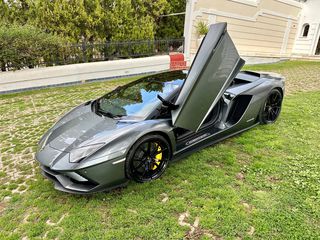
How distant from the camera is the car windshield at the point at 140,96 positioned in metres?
3.16

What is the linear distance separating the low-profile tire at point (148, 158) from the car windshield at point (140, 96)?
368mm

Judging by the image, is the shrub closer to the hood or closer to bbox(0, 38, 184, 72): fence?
bbox(0, 38, 184, 72): fence

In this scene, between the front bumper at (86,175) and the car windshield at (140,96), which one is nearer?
the front bumper at (86,175)

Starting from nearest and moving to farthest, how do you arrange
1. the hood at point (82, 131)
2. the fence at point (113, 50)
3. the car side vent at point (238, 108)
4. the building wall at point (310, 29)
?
1. the hood at point (82, 131)
2. the car side vent at point (238, 108)
3. the fence at point (113, 50)
4. the building wall at point (310, 29)

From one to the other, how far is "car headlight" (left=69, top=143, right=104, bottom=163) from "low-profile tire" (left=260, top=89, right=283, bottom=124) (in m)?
3.15

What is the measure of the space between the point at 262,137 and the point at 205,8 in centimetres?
991

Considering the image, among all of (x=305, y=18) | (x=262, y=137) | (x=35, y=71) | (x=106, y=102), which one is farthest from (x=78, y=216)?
(x=305, y=18)

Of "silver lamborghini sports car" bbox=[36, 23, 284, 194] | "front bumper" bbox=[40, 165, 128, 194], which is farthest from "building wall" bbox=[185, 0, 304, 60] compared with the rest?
"front bumper" bbox=[40, 165, 128, 194]

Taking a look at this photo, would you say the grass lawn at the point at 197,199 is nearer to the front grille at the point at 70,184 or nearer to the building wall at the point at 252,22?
the front grille at the point at 70,184

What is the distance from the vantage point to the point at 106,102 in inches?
141

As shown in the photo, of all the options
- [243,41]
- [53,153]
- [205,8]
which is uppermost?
[205,8]

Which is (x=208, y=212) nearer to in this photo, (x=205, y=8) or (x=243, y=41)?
(x=205, y=8)

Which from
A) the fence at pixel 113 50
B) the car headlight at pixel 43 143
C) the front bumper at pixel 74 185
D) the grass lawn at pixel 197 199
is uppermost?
the fence at pixel 113 50

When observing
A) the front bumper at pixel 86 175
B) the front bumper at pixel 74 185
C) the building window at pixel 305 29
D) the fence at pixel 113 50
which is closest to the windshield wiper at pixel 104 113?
the front bumper at pixel 86 175
